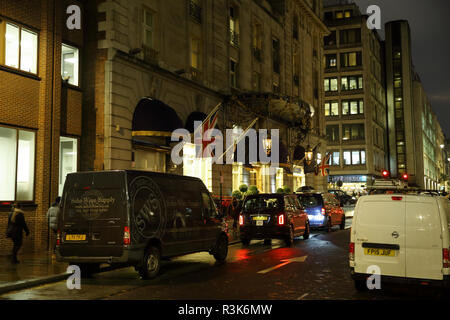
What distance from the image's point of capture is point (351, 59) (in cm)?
7562

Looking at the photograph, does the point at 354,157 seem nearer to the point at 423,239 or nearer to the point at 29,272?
the point at 29,272

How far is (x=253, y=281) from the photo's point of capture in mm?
10680

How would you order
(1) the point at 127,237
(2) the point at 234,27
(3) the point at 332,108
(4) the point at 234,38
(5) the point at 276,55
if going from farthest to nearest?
(3) the point at 332,108
(5) the point at 276,55
(2) the point at 234,27
(4) the point at 234,38
(1) the point at 127,237

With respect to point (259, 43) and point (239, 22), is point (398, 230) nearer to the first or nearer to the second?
point (239, 22)

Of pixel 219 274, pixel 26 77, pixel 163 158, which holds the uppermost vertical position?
pixel 26 77

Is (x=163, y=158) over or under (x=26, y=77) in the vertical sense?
under

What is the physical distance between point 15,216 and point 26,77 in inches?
206

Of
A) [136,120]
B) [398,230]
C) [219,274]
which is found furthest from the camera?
[136,120]

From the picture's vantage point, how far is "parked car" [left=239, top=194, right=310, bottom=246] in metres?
17.8

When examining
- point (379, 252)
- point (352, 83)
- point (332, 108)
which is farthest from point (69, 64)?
point (352, 83)

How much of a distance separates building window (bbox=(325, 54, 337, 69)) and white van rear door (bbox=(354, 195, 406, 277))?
70.1 m

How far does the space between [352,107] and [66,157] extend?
6130 centimetres

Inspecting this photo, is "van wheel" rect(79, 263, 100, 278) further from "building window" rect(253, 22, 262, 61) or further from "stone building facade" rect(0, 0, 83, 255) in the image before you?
"building window" rect(253, 22, 262, 61)

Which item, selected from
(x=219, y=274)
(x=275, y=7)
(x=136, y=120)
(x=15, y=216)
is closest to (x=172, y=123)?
(x=136, y=120)
